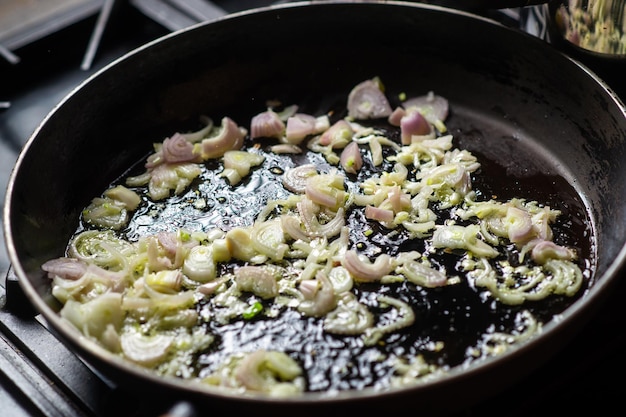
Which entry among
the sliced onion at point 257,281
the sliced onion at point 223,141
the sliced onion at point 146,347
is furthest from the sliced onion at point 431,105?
the sliced onion at point 146,347

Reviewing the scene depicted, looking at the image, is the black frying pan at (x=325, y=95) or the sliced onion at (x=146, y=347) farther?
the black frying pan at (x=325, y=95)

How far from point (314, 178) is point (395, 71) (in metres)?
0.63

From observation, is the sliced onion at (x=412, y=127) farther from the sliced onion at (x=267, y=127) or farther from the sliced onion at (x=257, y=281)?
the sliced onion at (x=257, y=281)

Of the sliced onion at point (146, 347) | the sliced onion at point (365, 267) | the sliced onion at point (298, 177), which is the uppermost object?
the sliced onion at point (298, 177)

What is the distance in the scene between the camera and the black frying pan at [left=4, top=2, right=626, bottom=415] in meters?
1.86

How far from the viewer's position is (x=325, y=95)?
7.80 feet

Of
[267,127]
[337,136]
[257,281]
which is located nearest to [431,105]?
[337,136]

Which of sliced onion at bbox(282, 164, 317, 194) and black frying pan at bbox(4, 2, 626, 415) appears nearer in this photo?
black frying pan at bbox(4, 2, 626, 415)

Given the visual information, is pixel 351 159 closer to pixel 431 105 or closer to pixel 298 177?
pixel 298 177

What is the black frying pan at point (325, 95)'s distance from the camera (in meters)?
1.86

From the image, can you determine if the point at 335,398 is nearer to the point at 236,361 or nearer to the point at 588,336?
the point at 236,361

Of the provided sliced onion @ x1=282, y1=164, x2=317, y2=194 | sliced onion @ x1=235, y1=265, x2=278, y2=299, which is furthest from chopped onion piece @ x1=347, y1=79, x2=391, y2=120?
sliced onion @ x1=235, y1=265, x2=278, y2=299

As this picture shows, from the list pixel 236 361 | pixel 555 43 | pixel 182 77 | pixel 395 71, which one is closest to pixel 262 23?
pixel 182 77

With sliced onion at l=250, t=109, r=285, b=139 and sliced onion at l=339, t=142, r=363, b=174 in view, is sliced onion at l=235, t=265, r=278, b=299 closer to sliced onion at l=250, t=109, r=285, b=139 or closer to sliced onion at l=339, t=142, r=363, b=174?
sliced onion at l=339, t=142, r=363, b=174
